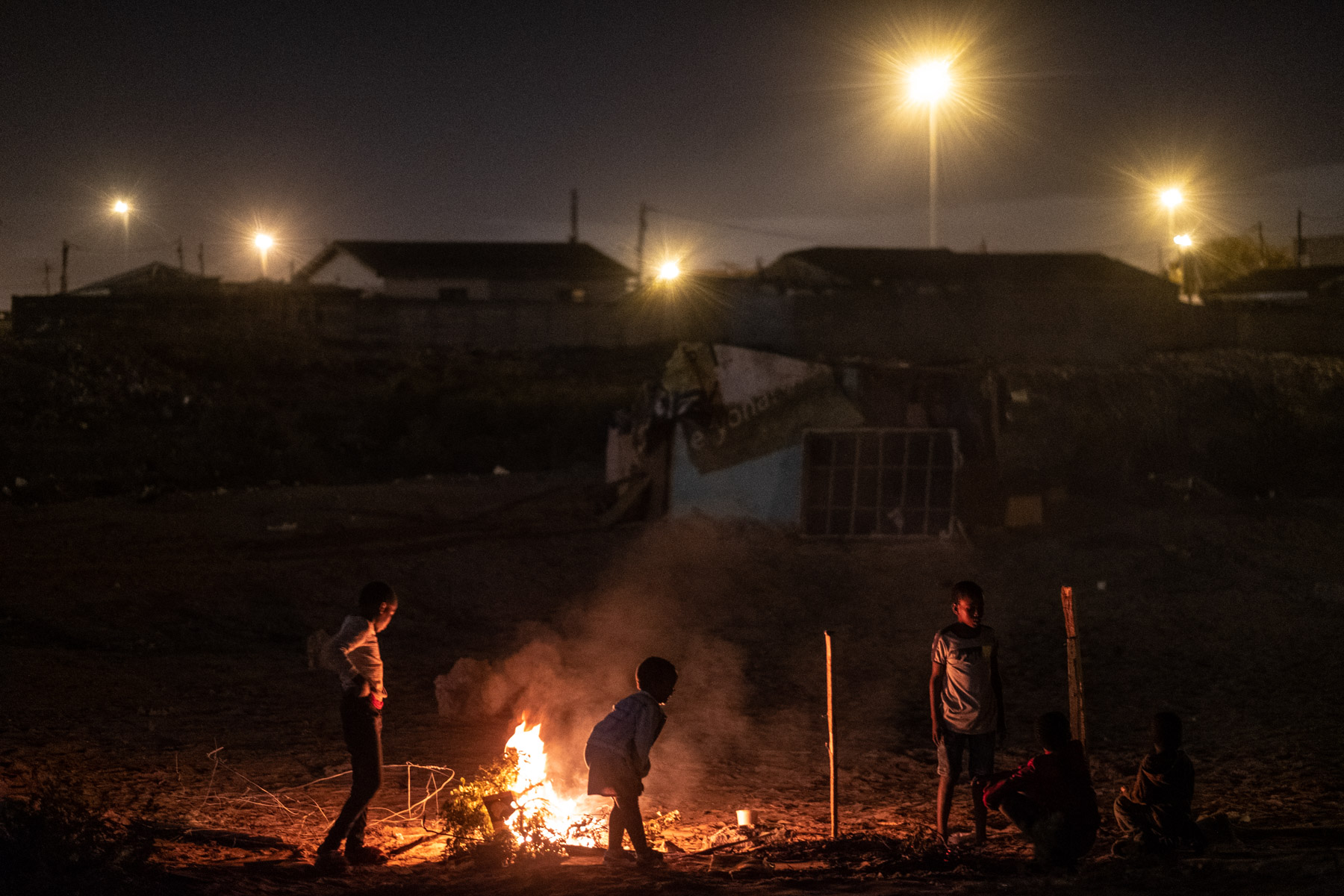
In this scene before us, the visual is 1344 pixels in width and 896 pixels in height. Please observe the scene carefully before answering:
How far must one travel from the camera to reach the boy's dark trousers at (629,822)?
5523 mm

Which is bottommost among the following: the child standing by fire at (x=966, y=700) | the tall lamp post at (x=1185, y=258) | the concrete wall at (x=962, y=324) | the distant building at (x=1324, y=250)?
the child standing by fire at (x=966, y=700)

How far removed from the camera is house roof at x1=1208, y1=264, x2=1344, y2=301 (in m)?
38.8

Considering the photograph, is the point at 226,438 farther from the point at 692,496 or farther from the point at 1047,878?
the point at 1047,878

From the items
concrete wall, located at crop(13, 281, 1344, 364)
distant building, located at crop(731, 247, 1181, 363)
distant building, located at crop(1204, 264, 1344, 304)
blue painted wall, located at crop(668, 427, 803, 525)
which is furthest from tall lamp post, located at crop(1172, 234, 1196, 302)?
blue painted wall, located at crop(668, 427, 803, 525)

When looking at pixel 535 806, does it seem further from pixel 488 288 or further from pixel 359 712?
pixel 488 288

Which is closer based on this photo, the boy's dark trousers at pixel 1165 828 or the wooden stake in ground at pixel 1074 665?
the boy's dark trousers at pixel 1165 828

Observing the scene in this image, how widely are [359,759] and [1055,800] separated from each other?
3.30 meters

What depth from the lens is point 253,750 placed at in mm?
7695

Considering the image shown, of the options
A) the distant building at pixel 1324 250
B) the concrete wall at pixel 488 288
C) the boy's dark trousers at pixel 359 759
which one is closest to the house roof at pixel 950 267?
the concrete wall at pixel 488 288

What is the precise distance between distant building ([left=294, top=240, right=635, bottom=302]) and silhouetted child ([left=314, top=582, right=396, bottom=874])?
3573 centimetres

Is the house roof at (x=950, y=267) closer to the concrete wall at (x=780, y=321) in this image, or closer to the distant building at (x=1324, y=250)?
the concrete wall at (x=780, y=321)

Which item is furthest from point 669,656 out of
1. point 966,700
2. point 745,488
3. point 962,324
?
point 962,324

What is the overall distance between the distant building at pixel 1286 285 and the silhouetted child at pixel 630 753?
3753 centimetres

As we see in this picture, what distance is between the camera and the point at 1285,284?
41.2 meters
